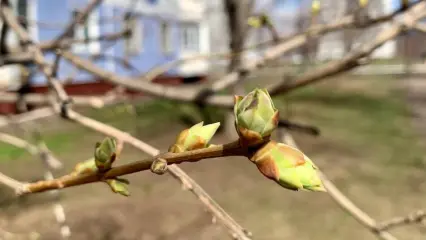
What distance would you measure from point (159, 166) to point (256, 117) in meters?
0.04

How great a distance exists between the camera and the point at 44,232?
2.75 ft

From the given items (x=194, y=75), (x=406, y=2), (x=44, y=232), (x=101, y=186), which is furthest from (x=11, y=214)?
(x=194, y=75)

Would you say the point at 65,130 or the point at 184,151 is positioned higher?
the point at 184,151

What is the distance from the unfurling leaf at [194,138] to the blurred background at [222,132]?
0.07m

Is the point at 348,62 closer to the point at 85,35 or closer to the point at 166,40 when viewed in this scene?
the point at 85,35

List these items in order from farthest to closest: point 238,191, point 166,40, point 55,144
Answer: point 166,40 → point 55,144 → point 238,191

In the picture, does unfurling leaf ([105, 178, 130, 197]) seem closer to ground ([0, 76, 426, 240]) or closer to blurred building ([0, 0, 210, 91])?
ground ([0, 76, 426, 240])

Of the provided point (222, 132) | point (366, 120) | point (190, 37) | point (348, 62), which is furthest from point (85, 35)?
point (190, 37)

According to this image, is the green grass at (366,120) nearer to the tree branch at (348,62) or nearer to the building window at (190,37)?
the tree branch at (348,62)

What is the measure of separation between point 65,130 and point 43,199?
109 centimetres

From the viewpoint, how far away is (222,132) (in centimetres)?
220

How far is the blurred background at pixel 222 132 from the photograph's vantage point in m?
0.61

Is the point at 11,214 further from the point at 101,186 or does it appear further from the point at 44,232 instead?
the point at 101,186

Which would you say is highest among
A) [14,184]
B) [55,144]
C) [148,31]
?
[14,184]
